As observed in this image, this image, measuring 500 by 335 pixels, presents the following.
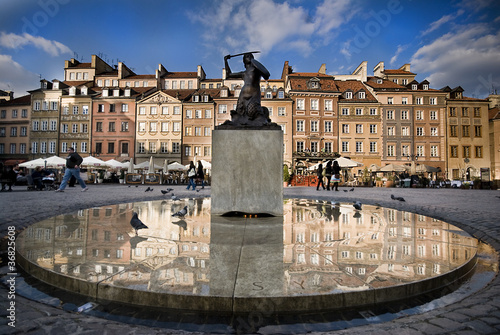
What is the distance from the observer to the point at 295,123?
41625 millimetres

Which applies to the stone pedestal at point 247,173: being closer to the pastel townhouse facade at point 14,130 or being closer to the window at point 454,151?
the window at point 454,151

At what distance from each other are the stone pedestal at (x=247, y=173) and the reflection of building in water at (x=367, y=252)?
69 cm

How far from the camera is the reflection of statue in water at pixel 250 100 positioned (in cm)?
580

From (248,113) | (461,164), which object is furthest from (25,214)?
(461,164)

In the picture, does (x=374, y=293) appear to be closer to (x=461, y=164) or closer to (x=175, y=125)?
(x=175, y=125)

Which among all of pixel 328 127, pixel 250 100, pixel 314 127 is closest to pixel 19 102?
pixel 314 127

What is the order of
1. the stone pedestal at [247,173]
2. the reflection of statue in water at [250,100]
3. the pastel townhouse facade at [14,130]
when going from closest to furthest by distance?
the stone pedestal at [247,173] < the reflection of statue in water at [250,100] < the pastel townhouse facade at [14,130]

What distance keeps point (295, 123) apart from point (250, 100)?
36.7 meters

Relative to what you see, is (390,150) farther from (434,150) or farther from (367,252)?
(367,252)

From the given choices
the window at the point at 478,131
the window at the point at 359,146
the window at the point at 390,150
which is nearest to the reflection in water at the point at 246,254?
the window at the point at 359,146

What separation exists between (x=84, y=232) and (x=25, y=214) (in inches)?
123

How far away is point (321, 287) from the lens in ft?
6.93

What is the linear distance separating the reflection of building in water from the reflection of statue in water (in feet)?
7.24

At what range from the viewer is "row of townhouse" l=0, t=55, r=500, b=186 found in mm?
41656
